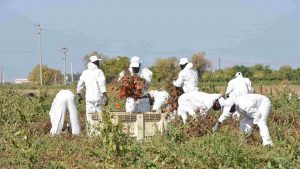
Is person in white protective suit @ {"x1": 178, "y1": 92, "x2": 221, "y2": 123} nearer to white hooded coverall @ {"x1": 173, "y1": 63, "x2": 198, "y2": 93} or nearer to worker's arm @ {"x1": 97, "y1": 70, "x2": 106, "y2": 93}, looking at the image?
white hooded coverall @ {"x1": 173, "y1": 63, "x2": 198, "y2": 93}

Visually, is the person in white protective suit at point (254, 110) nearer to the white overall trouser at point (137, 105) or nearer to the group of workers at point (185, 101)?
the group of workers at point (185, 101)

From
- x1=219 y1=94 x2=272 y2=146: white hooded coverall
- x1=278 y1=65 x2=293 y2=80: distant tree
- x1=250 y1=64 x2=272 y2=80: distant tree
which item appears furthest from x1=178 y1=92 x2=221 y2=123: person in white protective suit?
x1=278 y1=65 x2=293 y2=80: distant tree

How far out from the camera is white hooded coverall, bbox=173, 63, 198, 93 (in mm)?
13617

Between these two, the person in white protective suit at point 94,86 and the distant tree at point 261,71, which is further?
the distant tree at point 261,71

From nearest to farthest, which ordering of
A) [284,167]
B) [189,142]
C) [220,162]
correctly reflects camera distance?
[284,167], [220,162], [189,142]

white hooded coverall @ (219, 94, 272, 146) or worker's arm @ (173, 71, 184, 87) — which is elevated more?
worker's arm @ (173, 71, 184, 87)

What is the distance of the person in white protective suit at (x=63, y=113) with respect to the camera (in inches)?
493

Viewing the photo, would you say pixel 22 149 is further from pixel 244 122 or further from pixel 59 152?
pixel 244 122

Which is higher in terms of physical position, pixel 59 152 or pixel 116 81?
pixel 116 81

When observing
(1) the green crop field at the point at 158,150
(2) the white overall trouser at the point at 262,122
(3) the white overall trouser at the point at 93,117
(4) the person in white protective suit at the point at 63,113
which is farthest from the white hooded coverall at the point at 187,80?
(2) the white overall trouser at the point at 262,122

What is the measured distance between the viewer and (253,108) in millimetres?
10586

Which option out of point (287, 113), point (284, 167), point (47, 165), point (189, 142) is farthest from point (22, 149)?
point (287, 113)

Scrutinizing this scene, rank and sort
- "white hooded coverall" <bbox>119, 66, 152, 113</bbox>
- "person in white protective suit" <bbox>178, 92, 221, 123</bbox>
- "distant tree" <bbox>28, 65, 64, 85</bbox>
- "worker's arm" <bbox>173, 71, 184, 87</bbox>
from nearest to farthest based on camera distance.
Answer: "person in white protective suit" <bbox>178, 92, 221, 123</bbox> → "white hooded coverall" <bbox>119, 66, 152, 113</bbox> → "worker's arm" <bbox>173, 71, 184, 87</bbox> → "distant tree" <bbox>28, 65, 64, 85</bbox>

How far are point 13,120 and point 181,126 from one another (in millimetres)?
4440
